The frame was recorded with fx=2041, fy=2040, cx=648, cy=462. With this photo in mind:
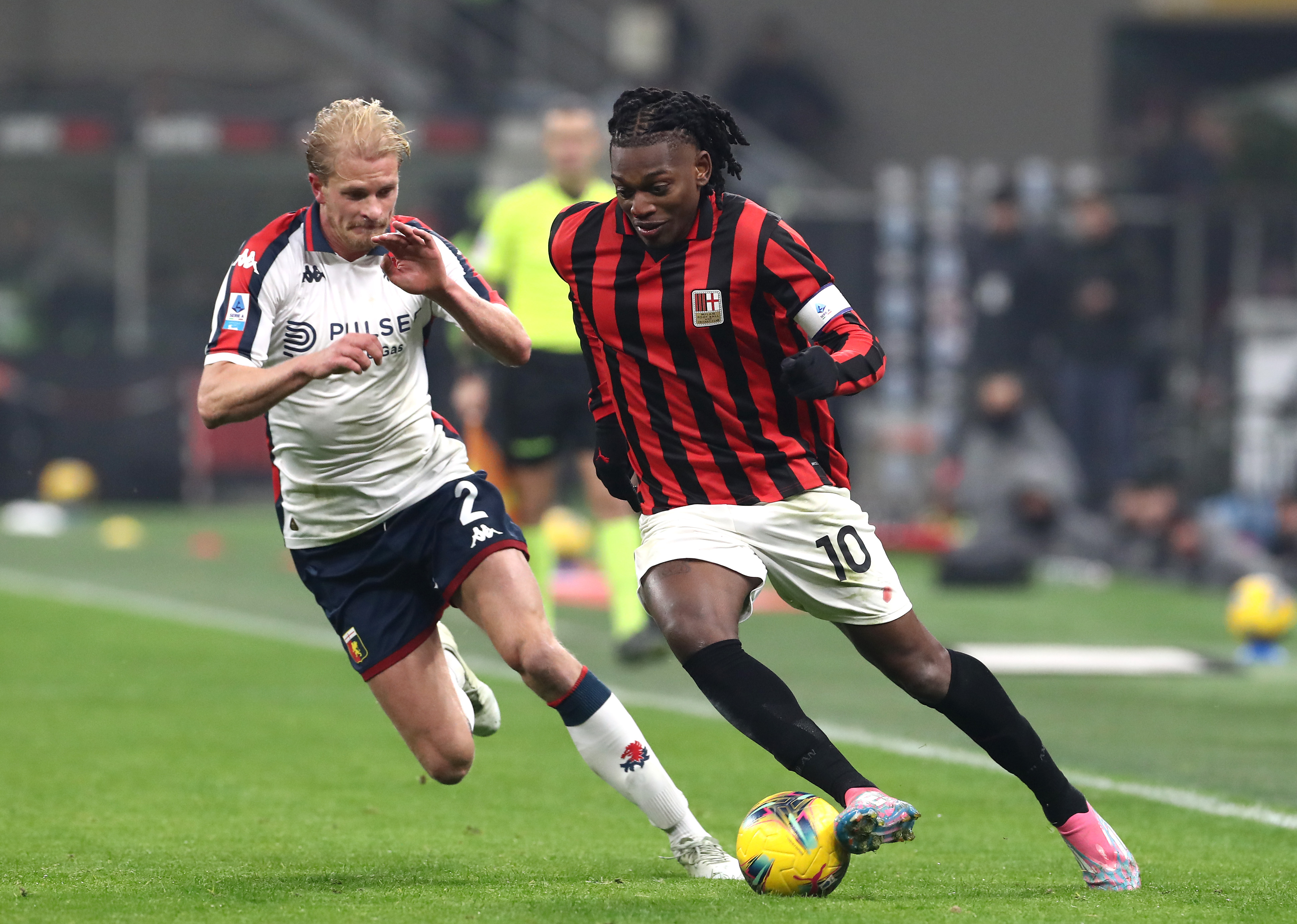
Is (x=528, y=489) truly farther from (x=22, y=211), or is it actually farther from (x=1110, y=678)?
(x=22, y=211)

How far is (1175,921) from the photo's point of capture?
174 inches

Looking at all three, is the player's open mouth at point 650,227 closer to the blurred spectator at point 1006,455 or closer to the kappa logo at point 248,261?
the kappa logo at point 248,261

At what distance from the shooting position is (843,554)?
482 cm

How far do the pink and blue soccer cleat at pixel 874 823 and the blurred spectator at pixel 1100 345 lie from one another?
12321 mm

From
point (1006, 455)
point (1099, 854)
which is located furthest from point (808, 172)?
point (1099, 854)

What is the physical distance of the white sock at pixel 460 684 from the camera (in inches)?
223

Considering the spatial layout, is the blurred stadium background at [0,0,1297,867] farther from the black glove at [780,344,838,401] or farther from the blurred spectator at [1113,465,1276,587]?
the black glove at [780,344,838,401]

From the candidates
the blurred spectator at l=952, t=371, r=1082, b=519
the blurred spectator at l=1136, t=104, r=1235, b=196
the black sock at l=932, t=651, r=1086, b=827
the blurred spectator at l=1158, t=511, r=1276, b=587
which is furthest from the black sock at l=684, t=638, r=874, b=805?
the blurred spectator at l=1136, t=104, r=1235, b=196

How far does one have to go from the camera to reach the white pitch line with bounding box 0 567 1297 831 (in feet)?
21.2

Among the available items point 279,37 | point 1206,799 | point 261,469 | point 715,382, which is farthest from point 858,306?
point 715,382

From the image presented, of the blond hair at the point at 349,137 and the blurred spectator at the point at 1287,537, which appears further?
the blurred spectator at the point at 1287,537

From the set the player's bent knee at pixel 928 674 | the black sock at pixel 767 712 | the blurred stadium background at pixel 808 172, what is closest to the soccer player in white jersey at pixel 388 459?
the black sock at pixel 767 712

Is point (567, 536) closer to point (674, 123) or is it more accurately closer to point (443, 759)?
point (443, 759)

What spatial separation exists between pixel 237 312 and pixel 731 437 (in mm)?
1263
